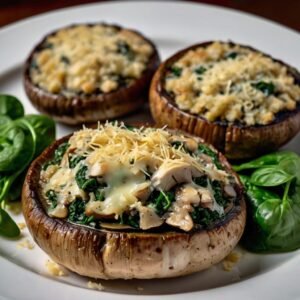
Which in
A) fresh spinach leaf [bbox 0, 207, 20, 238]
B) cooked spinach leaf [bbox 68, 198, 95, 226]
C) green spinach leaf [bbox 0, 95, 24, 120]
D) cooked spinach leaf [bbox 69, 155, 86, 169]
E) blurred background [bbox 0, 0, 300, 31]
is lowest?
blurred background [bbox 0, 0, 300, 31]

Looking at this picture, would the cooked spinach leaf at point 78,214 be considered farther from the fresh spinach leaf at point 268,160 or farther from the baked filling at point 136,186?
the fresh spinach leaf at point 268,160

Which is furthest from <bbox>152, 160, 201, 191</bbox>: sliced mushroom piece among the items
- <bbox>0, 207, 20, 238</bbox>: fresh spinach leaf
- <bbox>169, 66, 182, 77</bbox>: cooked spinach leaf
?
<bbox>169, 66, 182, 77</bbox>: cooked spinach leaf

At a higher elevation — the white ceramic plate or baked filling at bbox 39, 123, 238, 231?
baked filling at bbox 39, 123, 238, 231

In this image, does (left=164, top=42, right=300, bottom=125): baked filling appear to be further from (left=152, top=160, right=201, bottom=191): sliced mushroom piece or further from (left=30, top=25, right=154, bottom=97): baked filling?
(left=152, top=160, right=201, bottom=191): sliced mushroom piece

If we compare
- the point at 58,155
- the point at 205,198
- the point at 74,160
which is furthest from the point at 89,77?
the point at 205,198

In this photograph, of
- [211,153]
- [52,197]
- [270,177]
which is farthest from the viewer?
[211,153]

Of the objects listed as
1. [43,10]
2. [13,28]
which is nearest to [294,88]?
[13,28]

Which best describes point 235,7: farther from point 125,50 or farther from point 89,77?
point 89,77

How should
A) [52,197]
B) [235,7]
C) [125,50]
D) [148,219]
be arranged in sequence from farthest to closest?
[235,7] < [125,50] < [52,197] < [148,219]

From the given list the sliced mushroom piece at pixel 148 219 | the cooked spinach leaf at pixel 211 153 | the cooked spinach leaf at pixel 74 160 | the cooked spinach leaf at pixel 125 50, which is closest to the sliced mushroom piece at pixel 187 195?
the sliced mushroom piece at pixel 148 219
